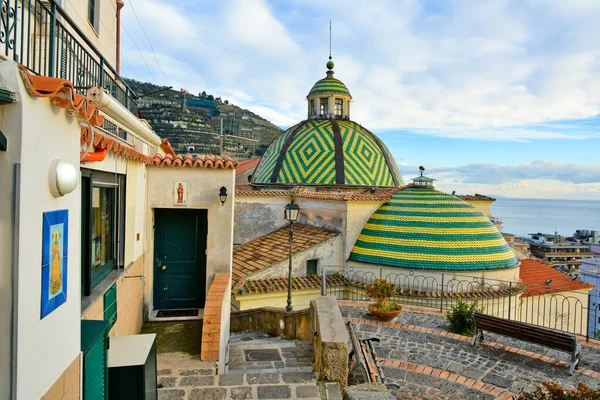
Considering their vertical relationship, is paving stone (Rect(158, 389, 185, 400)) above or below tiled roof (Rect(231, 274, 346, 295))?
above

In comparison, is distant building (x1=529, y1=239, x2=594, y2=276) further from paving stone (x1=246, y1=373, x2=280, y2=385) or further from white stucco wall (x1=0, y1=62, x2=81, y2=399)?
white stucco wall (x1=0, y1=62, x2=81, y2=399)

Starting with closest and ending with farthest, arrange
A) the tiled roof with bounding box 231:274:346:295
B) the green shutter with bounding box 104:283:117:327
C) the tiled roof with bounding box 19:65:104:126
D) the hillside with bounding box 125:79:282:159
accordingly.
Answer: the tiled roof with bounding box 19:65:104:126 < the green shutter with bounding box 104:283:117:327 < the tiled roof with bounding box 231:274:346:295 < the hillside with bounding box 125:79:282:159

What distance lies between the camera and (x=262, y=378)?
4777 millimetres

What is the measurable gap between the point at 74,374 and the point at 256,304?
367 inches

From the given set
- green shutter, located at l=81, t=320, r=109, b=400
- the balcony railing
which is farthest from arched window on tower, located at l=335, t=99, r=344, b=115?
green shutter, located at l=81, t=320, r=109, b=400

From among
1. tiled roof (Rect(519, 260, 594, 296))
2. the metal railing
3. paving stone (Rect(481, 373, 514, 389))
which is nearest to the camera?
paving stone (Rect(481, 373, 514, 389))

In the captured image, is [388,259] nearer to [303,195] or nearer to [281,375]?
[303,195]

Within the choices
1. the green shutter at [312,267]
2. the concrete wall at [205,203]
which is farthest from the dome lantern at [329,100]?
the concrete wall at [205,203]

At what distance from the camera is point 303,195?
55.6 ft

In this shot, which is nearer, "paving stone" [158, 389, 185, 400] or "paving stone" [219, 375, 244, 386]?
"paving stone" [158, 389, 185, 400]

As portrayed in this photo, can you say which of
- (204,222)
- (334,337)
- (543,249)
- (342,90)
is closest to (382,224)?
(204,222)

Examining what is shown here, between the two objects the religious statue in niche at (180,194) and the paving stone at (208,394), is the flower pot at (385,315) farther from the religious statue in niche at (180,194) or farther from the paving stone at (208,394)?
the paving stone at (208,394)

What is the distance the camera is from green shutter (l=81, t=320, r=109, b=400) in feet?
9.44

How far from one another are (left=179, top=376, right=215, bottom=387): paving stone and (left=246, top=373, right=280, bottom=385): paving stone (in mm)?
450
